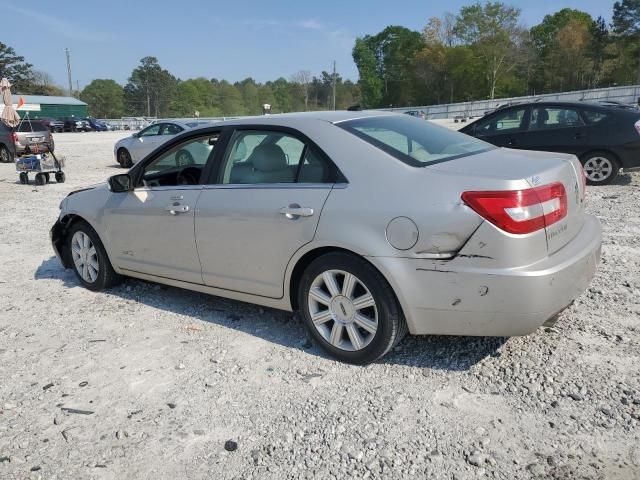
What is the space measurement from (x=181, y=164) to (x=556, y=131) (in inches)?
276

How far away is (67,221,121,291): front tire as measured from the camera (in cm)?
495

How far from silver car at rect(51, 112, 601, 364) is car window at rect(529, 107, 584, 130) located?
6.25 metres

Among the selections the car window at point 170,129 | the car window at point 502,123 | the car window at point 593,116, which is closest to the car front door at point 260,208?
the car window at point 502,123

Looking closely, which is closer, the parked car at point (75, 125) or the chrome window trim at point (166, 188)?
the chrome window trim at point (166, 188)

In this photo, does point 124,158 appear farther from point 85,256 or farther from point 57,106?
point 57,106

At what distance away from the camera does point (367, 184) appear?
3166 mm

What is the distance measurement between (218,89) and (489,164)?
12485cm

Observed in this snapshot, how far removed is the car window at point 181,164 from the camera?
13.9ft

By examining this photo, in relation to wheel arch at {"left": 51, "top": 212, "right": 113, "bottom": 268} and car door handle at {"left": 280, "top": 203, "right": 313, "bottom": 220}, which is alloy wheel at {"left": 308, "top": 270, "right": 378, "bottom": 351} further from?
wheel arch at {"left": 51, "top": 212, "right": 113, "bottom": 268}

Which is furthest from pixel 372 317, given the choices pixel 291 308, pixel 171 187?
pixel 171 187

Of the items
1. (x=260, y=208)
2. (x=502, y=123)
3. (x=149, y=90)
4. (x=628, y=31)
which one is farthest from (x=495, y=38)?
(x=260, y=208)

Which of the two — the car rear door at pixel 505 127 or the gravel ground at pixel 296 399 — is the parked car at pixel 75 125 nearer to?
the car rear door at pixel 505 127

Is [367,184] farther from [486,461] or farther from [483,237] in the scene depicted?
[486,461]

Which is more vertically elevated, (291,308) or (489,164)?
Result: (489,164)
